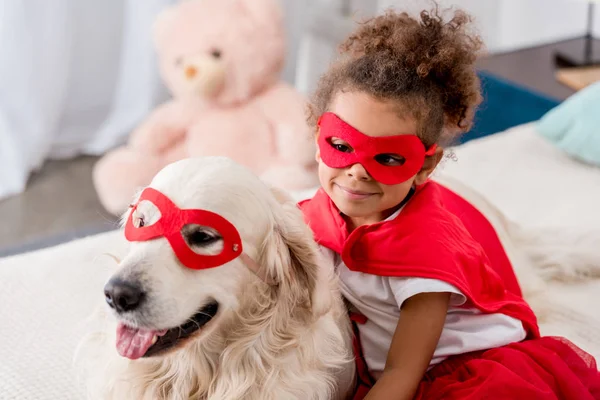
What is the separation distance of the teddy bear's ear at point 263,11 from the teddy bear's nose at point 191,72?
0.83 ft

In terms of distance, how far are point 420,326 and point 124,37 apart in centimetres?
241

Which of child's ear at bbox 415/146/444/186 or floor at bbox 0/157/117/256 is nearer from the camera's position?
child's ear at bbox 415/146/444/186

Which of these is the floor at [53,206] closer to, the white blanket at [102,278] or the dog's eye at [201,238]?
the white blanket at [102,278]

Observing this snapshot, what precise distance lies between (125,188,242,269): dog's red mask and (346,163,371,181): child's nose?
0.24 metres

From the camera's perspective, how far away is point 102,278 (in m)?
1.42

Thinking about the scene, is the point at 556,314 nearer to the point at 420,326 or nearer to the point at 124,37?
the point at 420,326

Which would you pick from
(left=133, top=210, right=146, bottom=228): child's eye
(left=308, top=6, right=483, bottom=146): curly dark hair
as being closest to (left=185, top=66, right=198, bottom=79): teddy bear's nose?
(left=308, top=6, right=483, bottom=146): curly dark hair

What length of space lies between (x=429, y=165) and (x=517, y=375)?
0.34 meters

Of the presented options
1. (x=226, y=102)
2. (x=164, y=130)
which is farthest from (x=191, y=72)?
(x=164, y=130)

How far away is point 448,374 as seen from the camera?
43.1 inches

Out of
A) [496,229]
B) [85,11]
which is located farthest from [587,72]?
[85,11]

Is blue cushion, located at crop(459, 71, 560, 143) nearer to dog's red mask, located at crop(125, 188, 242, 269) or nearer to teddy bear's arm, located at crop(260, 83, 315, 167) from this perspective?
teddy bear's arm, located at crop(260, 83, 315, 167)

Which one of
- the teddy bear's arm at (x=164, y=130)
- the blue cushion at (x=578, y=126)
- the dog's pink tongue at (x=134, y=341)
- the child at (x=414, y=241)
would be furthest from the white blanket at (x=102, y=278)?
the teddy bear's arm at (x=164, y=130)

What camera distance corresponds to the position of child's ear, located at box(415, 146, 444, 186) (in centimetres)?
112
